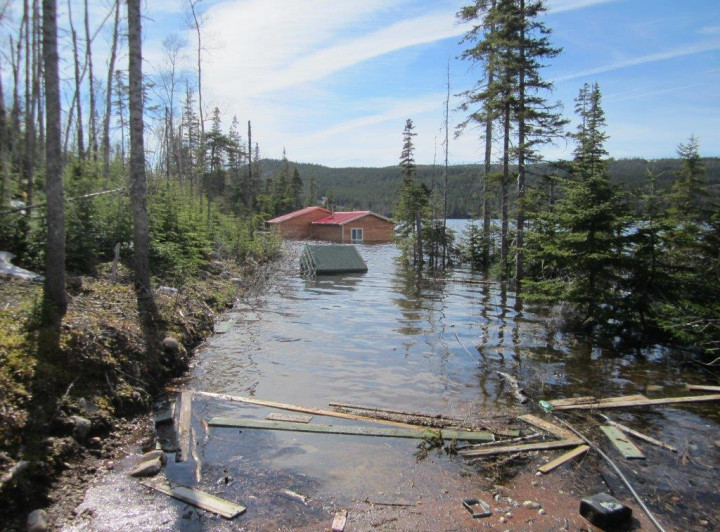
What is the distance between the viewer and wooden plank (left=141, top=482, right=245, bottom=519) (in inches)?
178

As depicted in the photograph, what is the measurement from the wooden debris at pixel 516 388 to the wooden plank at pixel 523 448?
1.57 metres

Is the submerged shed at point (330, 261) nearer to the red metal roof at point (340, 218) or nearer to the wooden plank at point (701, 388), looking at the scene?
the wooden plank at point (701, 388)

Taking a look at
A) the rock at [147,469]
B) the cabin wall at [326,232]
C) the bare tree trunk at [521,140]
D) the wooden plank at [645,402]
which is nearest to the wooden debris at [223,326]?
the rock at [147,469]

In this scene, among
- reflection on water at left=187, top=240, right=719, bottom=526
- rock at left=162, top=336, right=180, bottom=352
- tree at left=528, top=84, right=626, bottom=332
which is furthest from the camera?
tree at left=528, top=84, right=626, bottom=332

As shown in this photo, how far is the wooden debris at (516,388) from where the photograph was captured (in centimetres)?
780

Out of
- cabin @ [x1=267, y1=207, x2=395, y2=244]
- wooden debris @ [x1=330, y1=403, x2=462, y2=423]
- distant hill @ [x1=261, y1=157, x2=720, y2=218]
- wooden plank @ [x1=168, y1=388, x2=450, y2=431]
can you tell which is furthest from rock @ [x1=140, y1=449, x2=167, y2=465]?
distant hill @ [x1=261, y1=157, x2=720, y2=218]

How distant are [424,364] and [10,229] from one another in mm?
9429

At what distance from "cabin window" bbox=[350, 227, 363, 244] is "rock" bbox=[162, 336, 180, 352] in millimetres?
41864

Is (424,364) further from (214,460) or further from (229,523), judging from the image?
(229,523)

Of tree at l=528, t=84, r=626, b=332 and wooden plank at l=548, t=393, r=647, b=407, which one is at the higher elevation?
tree at l=528, t=84, r=626, b=332

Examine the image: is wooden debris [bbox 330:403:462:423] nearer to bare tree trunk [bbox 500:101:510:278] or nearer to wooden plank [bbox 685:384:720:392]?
wooden plank [bbox 685:384:720:392]

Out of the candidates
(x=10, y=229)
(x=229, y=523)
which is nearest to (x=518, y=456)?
(x=229, y=523)

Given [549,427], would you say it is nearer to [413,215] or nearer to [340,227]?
[413,215]

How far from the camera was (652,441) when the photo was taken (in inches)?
251
